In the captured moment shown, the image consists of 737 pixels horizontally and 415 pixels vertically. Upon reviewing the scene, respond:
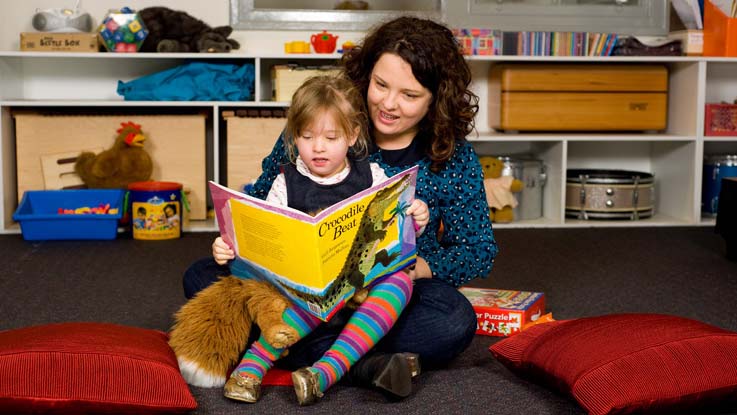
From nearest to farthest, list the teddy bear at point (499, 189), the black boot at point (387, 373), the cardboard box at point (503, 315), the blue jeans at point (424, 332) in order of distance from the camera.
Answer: the black boot at point (387, 373) → the blue jeans at point (424, 332) → the cardboard box at point (503, 315) → the teddy bear at point (499, 189)

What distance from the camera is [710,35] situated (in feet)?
11.5

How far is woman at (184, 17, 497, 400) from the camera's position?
1569 millimetres

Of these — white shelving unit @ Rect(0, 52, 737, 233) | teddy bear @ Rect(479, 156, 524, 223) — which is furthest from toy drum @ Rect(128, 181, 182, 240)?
teddy bear @ Rect(479, 156, 524, 223)

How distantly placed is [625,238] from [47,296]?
1.95 meters

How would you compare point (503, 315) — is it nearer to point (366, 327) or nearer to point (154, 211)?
point (366, 327)

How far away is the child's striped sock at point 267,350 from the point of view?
1465 millimetres

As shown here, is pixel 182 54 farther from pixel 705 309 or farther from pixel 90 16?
pixel 705 309

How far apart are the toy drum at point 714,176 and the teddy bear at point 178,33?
1.91m

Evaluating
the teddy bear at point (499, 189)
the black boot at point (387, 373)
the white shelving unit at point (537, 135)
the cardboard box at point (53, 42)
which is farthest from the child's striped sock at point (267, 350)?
the cardboard box at point (53, 42)

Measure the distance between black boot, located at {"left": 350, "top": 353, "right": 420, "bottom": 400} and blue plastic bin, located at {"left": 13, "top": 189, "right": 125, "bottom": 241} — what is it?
1842 millimetres

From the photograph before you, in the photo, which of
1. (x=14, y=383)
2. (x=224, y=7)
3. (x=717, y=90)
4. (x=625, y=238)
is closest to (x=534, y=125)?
(x=625, y=238)

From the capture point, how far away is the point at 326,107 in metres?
1.49

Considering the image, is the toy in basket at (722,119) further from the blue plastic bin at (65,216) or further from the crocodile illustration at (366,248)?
the crocodile illustration at (366,248)

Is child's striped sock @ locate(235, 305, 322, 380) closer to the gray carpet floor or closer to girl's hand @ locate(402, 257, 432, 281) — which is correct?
the gray carpet floor
